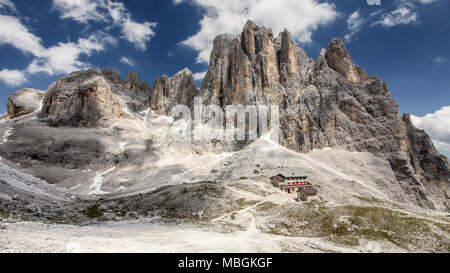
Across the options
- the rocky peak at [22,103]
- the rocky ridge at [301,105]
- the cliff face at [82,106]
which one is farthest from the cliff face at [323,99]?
the rocky peak at [22,103]

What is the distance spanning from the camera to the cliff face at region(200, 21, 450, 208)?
134125 millimetres

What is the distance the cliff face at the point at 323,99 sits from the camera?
13412cm

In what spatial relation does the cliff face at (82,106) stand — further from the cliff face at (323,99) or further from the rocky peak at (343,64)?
the rocky peak at (343,64)

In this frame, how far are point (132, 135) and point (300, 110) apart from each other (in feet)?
355

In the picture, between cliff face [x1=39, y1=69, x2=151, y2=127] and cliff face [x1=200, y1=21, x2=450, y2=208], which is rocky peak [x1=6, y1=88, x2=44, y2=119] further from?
cliff face [x1=200, y1=21, x2=450, y2=208]

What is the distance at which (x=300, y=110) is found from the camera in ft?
482

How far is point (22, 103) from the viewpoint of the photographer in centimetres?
18362

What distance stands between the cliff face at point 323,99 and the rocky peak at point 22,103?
139 metres

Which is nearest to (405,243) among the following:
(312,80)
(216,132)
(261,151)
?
(261,151)

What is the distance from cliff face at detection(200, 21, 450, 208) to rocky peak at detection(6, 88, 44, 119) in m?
139

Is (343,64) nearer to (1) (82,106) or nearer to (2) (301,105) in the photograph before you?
(2) (301,105)

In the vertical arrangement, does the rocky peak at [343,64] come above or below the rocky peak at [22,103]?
above

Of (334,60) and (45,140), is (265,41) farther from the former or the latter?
(45,140)

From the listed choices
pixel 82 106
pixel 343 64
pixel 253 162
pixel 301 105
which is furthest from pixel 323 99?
pixel 82 106
